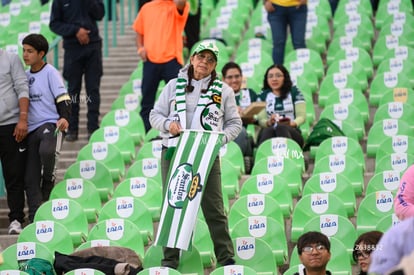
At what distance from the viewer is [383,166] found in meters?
10.6

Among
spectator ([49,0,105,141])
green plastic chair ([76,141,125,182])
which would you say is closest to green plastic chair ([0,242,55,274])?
green plastic chair ([76,141,125,182])

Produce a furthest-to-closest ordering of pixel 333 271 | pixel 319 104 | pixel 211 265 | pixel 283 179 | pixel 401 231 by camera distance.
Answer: pixel 319 104
pixel 283 179
pixel 211 265
pixel 333 271
pixel 401 231

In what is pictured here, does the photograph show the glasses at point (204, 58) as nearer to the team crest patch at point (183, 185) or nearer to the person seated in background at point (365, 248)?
the team crest patch at point (183, 185)

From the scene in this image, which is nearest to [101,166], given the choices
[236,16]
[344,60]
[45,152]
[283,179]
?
[45,152]

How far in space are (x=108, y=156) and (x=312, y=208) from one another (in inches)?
92.9

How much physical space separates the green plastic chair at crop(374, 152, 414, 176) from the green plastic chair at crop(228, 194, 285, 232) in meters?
1.13

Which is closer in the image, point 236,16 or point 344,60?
point 344,60

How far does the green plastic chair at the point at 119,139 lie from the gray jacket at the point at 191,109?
266 centimetres

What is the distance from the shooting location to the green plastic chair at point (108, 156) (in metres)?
11.5

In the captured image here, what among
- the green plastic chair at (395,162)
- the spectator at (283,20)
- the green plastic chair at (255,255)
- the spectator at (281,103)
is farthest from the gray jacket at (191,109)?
the spectator at (283,20)

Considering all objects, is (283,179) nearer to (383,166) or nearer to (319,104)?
(383,166)

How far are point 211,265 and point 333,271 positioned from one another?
3.42 ft

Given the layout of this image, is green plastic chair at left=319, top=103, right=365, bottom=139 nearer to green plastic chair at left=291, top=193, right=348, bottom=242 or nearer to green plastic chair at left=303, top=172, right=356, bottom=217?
green plastic chair at left=303, top=172, right=356, bottom=217

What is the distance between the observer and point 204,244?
9625 millimetres
